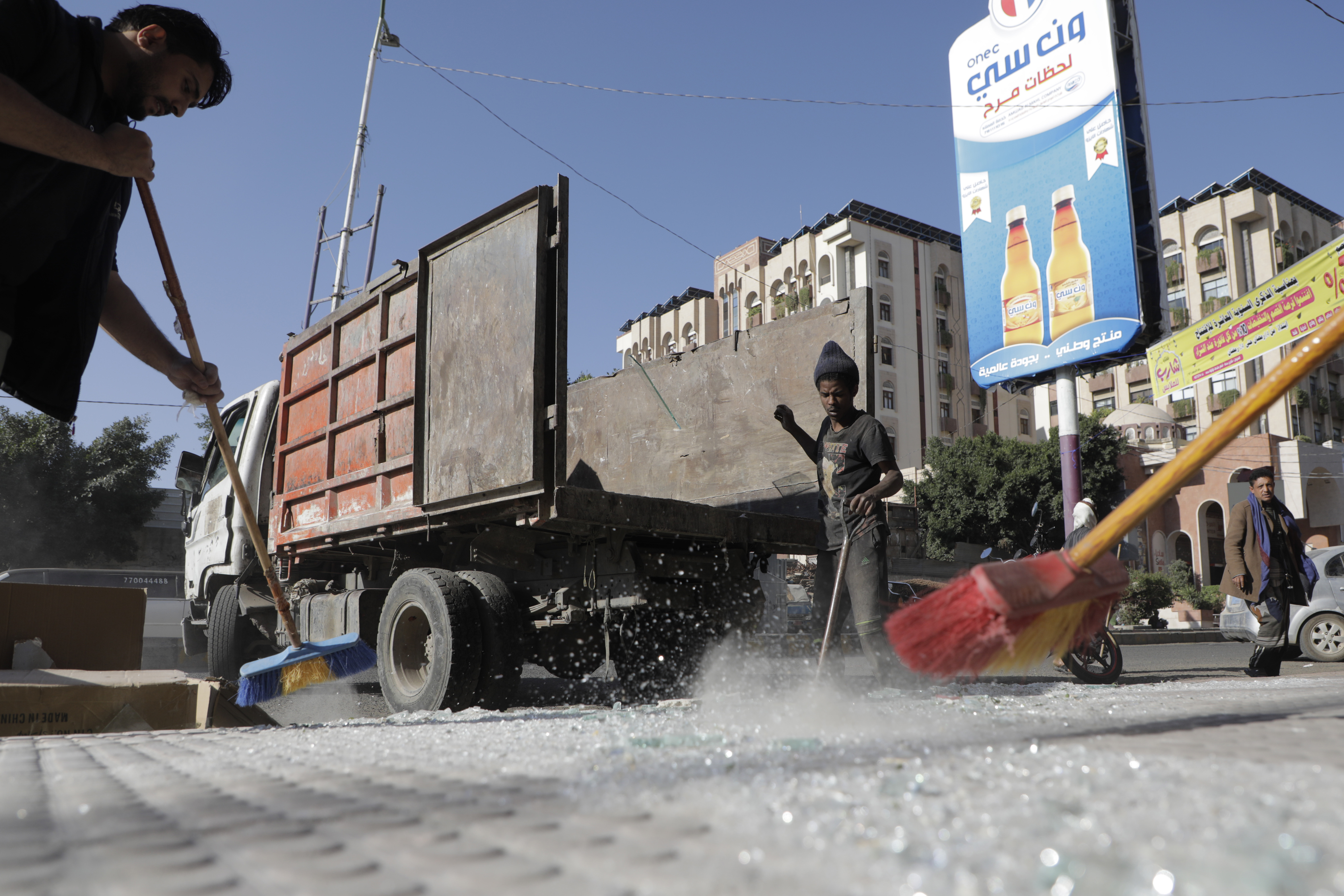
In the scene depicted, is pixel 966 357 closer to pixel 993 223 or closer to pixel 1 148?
pixel 993 223

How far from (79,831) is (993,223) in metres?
23.7

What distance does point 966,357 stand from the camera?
5156cm

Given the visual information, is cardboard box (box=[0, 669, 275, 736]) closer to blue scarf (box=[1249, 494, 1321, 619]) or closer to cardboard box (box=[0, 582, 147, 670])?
cardboard box (box=[0, 582, 147, 670])

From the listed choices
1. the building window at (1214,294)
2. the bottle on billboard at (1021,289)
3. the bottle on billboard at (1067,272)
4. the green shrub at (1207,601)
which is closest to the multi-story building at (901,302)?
the building window at (1214,294)

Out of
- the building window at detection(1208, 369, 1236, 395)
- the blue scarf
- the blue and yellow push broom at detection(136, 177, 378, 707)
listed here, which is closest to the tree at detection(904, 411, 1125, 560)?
the building window at detection(1208, 369, 1236, 395)

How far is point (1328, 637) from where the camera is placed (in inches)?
392

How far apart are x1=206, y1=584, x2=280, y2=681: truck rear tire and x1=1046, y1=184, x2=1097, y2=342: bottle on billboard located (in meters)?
18.5

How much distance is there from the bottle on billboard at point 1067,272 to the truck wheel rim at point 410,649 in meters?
18.7

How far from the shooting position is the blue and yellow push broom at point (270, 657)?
3.46 metres

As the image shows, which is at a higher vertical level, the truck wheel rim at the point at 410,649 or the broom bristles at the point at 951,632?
the broom bristles at the point at 951,632

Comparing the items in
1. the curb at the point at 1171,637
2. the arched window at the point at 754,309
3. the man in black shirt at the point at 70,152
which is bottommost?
the curb at the point at 1171,637

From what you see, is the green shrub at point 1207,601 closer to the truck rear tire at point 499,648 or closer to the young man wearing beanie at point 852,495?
the young man wearing beanie at point 852,495

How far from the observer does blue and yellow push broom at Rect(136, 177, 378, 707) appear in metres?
3.46

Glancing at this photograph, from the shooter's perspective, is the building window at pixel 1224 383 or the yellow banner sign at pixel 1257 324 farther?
the building window at pixel 1224 383
